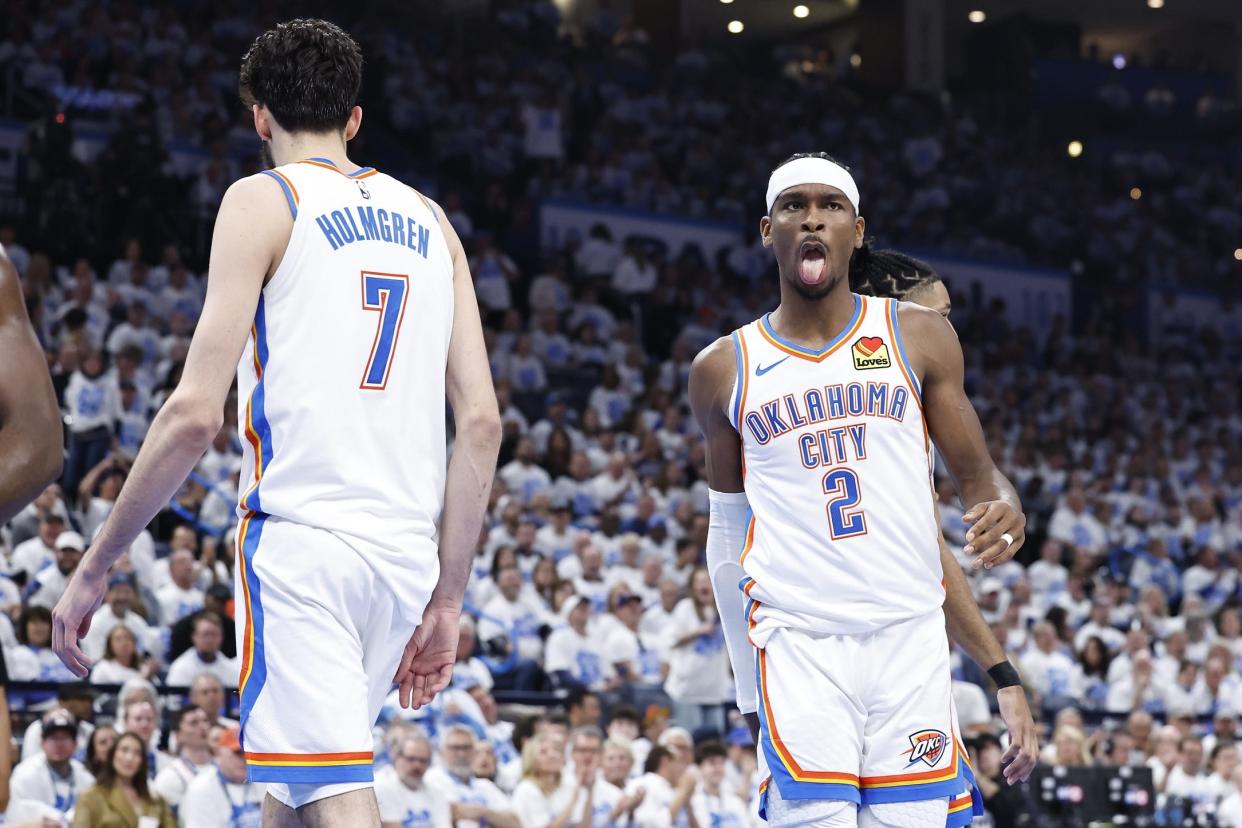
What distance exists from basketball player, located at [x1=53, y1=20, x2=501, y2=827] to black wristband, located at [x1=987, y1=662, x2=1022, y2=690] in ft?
5.96

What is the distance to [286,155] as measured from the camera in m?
4.05

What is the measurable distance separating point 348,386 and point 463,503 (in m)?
0.41

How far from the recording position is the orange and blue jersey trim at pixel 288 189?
3.87 meters

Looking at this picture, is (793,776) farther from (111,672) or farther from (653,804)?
(111,672)

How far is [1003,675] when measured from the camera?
16.5 ft

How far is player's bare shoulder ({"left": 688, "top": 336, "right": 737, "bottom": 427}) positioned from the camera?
204 inches

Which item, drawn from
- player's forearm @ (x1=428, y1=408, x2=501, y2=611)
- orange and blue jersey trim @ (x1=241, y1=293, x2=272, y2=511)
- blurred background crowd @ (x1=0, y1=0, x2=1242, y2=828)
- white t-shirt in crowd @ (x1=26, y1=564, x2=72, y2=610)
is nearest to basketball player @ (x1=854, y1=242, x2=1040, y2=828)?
player's forearm @ (x1=428, y1=408, x2=501, y2=611)

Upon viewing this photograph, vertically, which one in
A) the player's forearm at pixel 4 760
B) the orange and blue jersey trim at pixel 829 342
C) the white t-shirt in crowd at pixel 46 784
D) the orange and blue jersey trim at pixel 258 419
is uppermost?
the orange and blue jersey trim at pixel 829 342

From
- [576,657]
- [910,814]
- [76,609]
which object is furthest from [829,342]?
[576,657]

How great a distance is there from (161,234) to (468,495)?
15.6m

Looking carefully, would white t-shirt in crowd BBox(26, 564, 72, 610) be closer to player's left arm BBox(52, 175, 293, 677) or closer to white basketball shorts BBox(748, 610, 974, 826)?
white basketball shorts BBox(748, 610, 974, 826)

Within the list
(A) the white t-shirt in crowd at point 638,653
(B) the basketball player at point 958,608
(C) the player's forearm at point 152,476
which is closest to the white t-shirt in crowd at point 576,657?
(A) the white t-shirt in crowd at point 638,653

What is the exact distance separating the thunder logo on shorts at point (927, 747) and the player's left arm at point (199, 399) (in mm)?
2172

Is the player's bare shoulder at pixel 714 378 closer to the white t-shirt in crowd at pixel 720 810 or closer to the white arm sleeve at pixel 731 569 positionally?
the white arm sleeve at pixel 731 569
